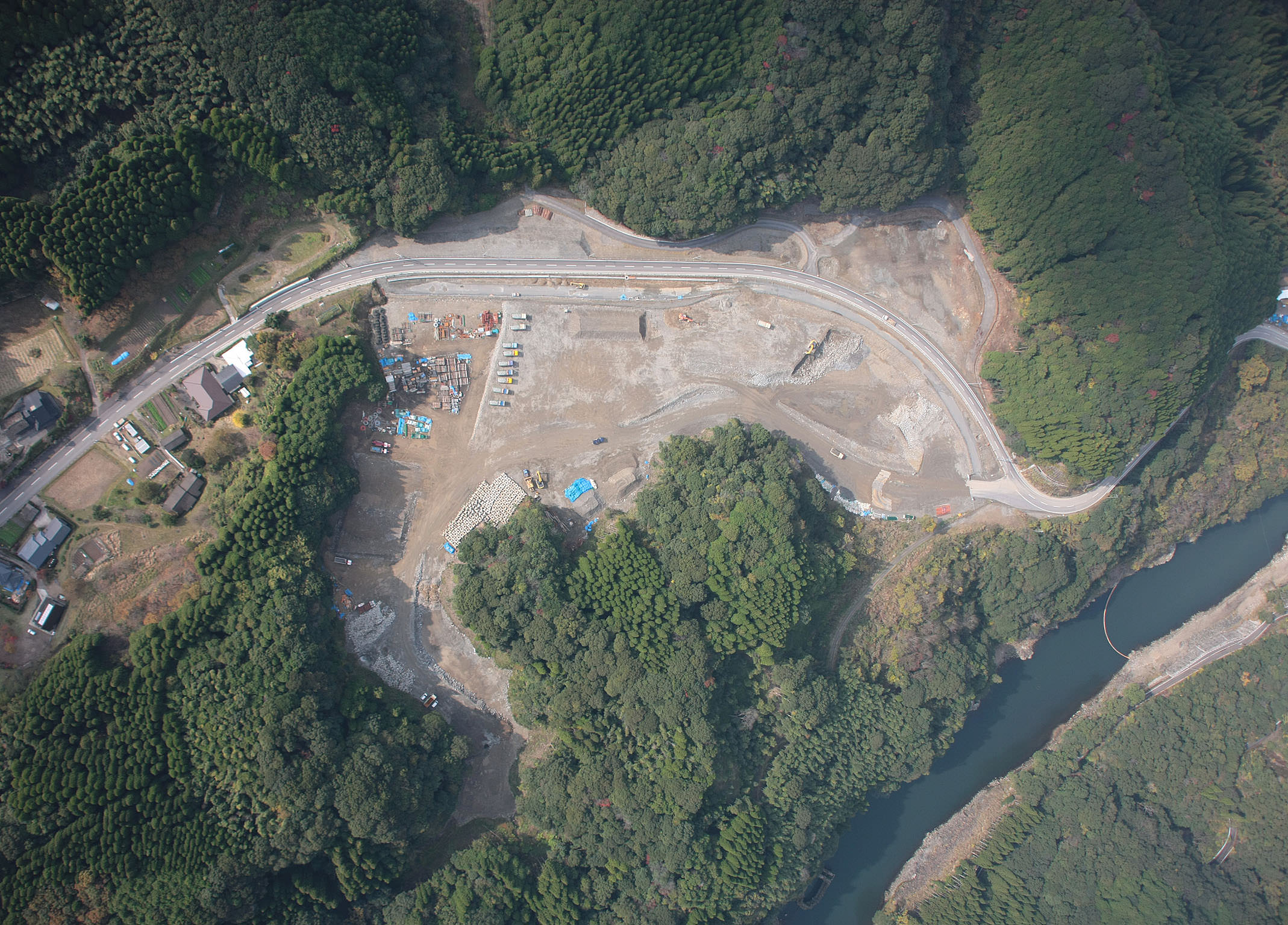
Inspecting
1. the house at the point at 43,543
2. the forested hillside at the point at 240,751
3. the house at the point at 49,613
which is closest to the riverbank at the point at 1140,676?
the forested hillside at the point at 240,751

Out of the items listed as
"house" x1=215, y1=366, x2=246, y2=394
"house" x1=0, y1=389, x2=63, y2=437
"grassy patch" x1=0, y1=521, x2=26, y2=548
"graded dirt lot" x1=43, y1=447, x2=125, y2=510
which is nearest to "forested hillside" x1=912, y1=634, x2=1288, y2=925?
"house" x1=215, y1=366, x2=246, y2=394

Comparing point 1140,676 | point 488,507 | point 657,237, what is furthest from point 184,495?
point 1140,676

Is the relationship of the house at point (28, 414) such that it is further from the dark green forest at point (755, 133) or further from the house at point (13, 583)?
the house at point (13, 583)

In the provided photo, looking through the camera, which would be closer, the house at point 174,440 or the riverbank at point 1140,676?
the house at point 174,440

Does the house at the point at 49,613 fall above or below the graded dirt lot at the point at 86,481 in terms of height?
below

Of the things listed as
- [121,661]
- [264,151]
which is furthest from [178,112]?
[121,661]

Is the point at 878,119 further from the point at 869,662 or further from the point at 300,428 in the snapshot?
the point at 300,428
